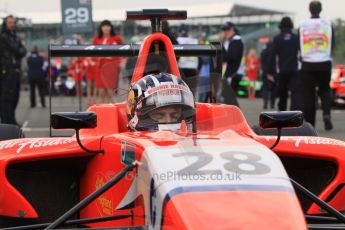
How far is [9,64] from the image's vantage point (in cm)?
1076

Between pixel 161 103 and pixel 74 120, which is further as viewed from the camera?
pixel 161 103

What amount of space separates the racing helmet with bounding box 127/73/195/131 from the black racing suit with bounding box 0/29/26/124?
649 centimetres

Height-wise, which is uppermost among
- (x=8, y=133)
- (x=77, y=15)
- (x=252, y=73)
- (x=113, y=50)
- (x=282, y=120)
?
(x=77, y=15)

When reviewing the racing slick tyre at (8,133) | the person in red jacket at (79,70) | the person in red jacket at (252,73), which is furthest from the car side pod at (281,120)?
the person in red jacket at (252,73)

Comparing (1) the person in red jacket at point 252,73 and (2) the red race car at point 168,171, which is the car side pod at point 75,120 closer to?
(2) the red race car at point 168,171

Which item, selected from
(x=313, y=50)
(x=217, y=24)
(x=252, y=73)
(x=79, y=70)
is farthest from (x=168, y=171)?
(x=217, y=24)

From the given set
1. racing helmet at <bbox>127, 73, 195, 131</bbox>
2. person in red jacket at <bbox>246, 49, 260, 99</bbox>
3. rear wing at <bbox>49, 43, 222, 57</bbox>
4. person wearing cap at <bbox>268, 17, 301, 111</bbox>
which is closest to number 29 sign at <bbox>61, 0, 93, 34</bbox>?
person wearing cap at <bbox>268, 17, 301, 111</bbox>

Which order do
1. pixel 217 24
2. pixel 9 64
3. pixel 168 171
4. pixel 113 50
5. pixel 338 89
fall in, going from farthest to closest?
pixel 217 24, pixel 338 89, pixel 9 64, pixel 113 50, pixel 168 171

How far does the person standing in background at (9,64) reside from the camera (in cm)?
1071

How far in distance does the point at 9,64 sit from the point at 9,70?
0.28 feet

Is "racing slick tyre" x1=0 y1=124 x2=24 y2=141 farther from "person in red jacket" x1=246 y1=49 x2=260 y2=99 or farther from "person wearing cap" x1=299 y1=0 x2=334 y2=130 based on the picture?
"person in red jacket" x1=246 y1=49 x2=260 y2=99

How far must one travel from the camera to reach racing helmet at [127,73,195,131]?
14.5ft

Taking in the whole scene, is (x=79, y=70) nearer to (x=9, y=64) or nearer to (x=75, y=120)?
(x=9, y=64)

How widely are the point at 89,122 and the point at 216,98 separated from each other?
5.50 ft
